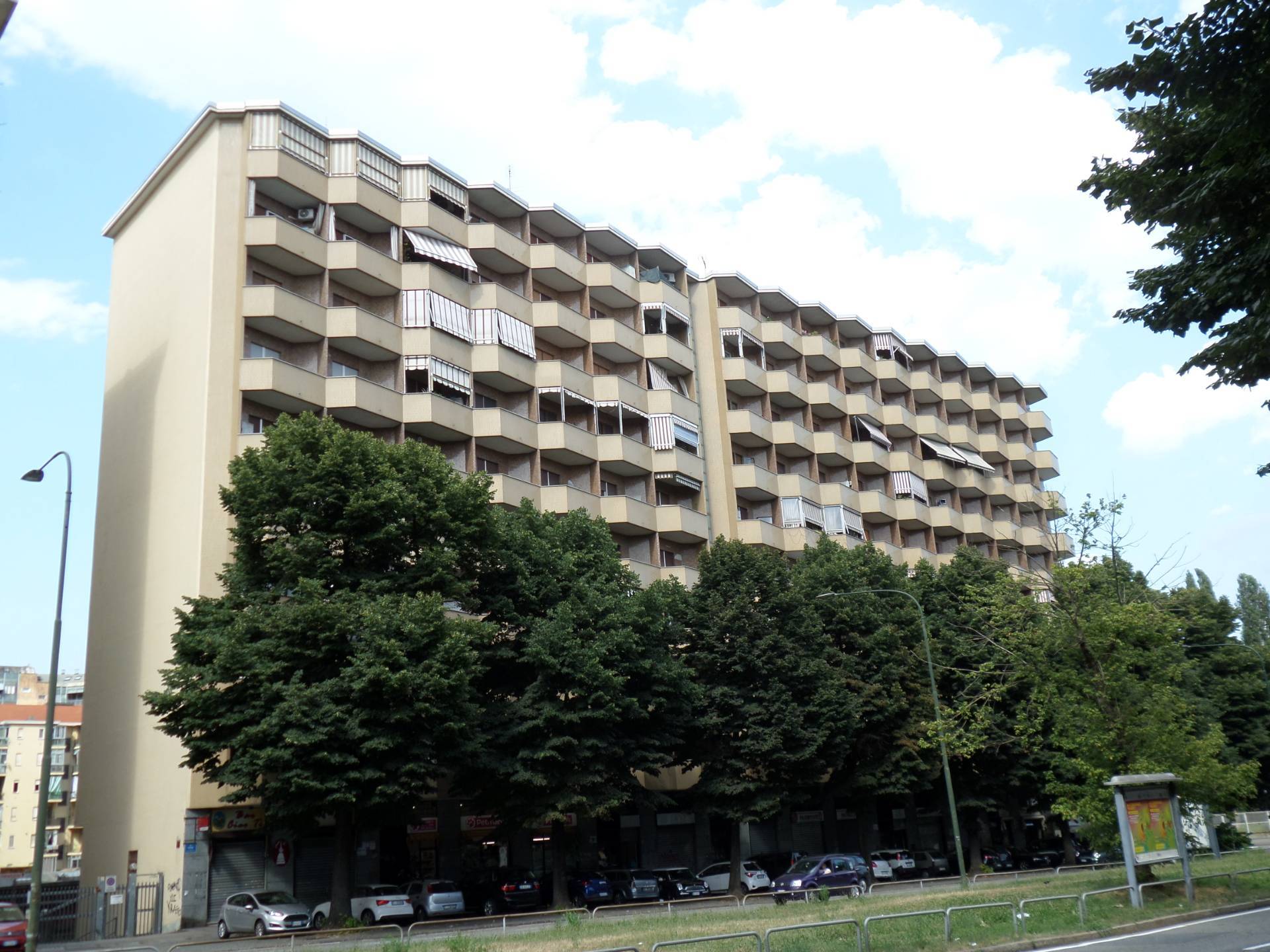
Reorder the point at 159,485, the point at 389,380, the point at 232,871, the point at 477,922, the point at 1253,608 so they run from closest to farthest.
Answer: the point at 477,922 < the point at 232,871 < the point at 159,485 < the point at 389,380 < the point at 1253,608

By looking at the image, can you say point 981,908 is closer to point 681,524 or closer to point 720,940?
point 720,940

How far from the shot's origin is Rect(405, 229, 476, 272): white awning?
43406 mm

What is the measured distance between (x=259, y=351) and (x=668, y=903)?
2324 cm

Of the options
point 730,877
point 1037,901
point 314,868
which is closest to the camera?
point 1037,901

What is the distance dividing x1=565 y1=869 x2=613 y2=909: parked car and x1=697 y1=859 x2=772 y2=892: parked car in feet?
18.7

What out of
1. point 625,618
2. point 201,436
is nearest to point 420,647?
point 625,618

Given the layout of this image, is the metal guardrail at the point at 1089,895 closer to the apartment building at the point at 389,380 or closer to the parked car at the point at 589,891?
the apartment building at the point at 389,380

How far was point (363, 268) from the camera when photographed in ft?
135

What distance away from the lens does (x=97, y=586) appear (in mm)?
41219

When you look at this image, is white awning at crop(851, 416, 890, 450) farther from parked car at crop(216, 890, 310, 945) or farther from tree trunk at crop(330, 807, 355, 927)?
parked car at crop(216, 890, 310, 945)

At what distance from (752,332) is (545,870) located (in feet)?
98.6

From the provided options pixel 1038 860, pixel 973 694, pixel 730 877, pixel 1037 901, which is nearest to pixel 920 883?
pixel 730 877

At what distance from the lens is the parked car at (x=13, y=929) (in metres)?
28.0

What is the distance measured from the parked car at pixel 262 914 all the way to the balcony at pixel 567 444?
68.5ft
